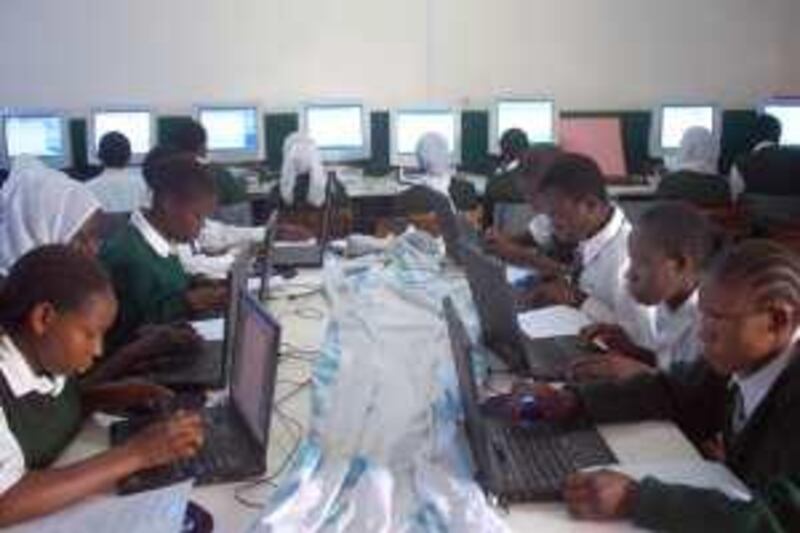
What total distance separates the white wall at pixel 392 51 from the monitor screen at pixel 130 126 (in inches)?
7.4

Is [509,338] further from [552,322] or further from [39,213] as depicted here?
[39,213]

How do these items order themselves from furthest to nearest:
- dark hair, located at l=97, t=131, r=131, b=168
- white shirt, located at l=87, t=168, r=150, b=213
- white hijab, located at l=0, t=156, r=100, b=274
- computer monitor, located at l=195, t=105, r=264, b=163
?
1. computer monitor, located at l=195, t=105, r=264, b=163
2. dark hair, located at l=97, t=131, r=131, b=168
3. white shirt, located at l=87, t=168, r=150, b=213
4. white hijab, located at l=0, t=156, r=100, b=274

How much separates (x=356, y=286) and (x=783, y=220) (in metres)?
3.24

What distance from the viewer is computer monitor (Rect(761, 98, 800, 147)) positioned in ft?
19.9

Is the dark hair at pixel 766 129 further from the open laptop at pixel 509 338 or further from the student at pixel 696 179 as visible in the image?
the open laptop at pixel 509 338

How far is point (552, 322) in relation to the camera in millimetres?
2480

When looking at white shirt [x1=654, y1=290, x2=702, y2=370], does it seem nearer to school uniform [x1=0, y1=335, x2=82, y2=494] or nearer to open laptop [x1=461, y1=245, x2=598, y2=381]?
open laptop [x1=461, y1=245, x2=598, y2=381]

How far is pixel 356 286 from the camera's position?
2.99m

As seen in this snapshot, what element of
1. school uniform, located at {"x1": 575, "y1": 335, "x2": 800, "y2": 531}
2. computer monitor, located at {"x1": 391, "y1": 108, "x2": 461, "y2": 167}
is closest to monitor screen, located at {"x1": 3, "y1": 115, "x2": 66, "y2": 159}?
computer monitor, located at {"x1": 391, "y1": 108, "x2": 461, "y2": 167}

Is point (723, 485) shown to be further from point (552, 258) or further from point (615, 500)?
point (552, 258)

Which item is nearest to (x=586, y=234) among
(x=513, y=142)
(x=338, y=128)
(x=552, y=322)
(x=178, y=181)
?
(x=552, y=322)

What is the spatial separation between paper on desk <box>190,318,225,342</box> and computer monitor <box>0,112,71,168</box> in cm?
365

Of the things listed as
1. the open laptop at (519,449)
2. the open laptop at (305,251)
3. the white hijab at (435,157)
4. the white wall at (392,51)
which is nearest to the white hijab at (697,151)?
the white wall at (392,51)

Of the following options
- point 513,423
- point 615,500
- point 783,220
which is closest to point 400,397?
point 513,423
